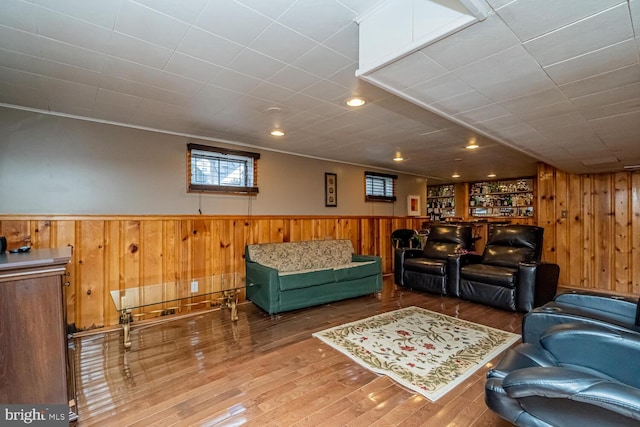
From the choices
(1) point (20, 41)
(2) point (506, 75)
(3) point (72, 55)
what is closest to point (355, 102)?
(2) point (506, 75)

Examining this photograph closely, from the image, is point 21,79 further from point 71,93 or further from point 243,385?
point 243,385

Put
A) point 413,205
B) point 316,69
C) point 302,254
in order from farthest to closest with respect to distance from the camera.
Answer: point 413,205, point 302,254, point 316,69

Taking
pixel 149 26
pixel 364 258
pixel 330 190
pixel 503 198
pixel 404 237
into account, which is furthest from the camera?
pixel 503 198

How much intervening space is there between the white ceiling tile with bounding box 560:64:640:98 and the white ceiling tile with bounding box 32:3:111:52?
2716mm

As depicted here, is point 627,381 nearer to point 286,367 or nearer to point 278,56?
point 286,367

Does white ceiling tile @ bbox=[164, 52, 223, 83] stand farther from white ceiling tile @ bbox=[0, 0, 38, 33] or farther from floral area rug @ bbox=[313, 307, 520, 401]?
floral area rug @ bbox=[313, 307, 520, 401]

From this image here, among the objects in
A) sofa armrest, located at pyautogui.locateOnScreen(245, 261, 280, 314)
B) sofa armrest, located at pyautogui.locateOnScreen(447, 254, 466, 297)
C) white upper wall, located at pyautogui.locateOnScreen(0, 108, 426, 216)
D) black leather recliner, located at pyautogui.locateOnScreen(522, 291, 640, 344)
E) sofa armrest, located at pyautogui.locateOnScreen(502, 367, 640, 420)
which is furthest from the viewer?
sofa armrest, located at pyautogui.locateOnScreen(447, 254, 466, 297)

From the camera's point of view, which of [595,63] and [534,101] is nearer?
[595,63]

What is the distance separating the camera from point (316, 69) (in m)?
2.15

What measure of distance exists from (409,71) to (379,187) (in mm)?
4784

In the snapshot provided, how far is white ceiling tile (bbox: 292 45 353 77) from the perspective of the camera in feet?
6.34

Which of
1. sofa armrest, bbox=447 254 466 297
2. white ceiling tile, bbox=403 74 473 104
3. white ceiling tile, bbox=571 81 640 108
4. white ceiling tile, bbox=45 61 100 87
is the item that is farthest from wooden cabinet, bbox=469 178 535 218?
white ceiling tile, bbox=45 61 100 87

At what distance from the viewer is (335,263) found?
461 centimetres

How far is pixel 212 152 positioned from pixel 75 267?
1.98 metres
